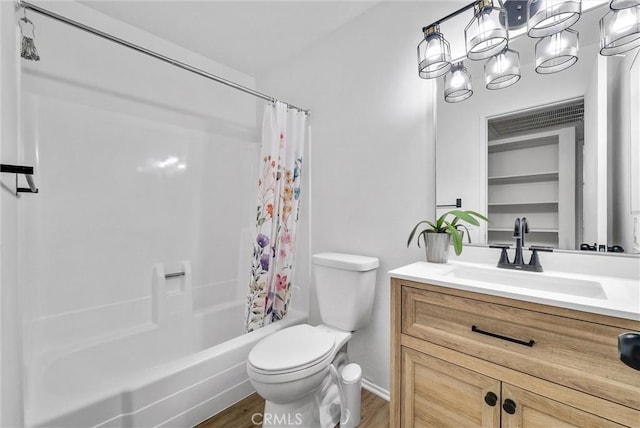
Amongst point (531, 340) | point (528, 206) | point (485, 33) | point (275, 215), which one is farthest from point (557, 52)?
point (275, 215)

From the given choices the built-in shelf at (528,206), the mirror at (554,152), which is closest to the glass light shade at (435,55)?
the mirror at (554,152)

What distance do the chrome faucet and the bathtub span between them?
54.9 inches

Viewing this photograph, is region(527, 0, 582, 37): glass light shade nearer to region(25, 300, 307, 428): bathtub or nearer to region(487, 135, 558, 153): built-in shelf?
region(487, 135, 558, 153): built-in shelf

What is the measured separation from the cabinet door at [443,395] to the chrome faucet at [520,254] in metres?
0.51

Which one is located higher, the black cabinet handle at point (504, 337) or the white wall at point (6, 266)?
the white wall at point (6, 266)

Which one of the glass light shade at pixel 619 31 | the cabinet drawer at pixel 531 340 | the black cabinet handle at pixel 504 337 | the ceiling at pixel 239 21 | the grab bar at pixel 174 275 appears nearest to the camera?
the cabinet drawer at pixel 531 340

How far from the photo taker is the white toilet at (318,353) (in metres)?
1.20

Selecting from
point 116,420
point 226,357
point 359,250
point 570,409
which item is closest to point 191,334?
point 226,357

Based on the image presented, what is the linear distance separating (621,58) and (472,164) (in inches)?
24.6

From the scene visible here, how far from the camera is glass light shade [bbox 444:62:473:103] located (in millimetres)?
1410

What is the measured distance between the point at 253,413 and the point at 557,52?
227 centimetres

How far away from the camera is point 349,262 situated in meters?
1.60

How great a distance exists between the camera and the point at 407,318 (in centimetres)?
116

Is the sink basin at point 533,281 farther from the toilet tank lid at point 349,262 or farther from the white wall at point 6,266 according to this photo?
the white wall at point 6,266
